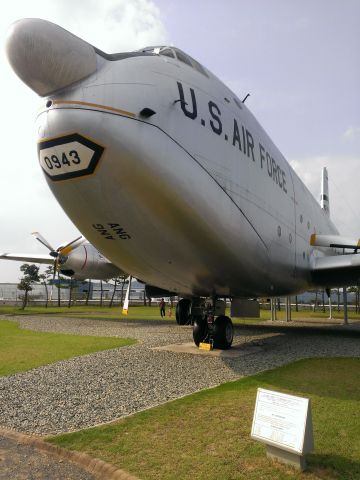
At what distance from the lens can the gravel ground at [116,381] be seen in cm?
691

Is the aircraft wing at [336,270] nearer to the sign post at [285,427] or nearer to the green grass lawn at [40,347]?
the green grass lawn at [40,347]

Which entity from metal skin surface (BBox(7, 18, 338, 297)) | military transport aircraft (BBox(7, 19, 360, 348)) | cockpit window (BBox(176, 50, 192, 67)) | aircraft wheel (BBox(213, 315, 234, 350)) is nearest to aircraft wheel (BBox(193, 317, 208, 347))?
aircraft wheel (BBox(213, 315, 234, 350))

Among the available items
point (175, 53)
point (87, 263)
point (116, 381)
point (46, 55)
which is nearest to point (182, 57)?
point (175, 53)

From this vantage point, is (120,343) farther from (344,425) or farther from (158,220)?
(344,425)

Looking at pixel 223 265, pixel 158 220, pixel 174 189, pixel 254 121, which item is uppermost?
pixel 254 121

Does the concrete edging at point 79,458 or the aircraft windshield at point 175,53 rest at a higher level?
the aircraft windshield at point 175,53

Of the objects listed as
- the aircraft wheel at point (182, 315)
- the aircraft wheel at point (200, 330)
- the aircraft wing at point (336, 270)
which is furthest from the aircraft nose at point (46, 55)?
the aircraft wheel at point (182, 315)

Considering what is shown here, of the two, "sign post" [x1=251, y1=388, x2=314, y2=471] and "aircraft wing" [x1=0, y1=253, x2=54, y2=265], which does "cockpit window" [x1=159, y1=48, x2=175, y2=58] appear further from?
"aircraft wing" [x1=0, y1=253, x2=54, y2=265]

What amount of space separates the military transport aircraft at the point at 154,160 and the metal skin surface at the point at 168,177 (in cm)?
2

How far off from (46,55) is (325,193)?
30.0m

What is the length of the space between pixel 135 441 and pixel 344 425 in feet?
9.92

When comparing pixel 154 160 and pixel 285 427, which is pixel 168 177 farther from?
pixel 285 427

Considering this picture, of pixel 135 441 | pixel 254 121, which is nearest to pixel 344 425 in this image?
pixel 135 441

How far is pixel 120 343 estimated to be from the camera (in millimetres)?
15102
